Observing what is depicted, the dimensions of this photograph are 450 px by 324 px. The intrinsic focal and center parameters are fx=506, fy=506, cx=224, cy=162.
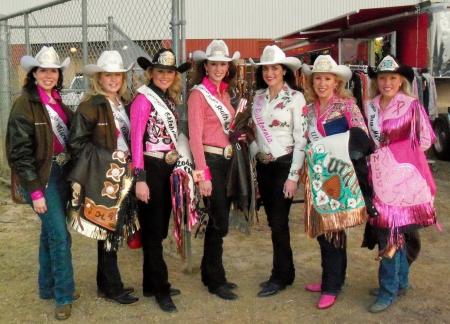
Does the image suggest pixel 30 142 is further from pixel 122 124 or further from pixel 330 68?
pixel 330 68

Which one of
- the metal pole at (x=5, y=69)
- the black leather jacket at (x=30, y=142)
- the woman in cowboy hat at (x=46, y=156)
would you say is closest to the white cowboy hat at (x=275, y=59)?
the woman in cowboy hat at (x=46, y=156)

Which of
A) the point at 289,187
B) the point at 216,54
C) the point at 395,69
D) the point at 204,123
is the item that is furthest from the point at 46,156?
the point at 395,69

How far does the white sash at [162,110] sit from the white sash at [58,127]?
2.01 feet

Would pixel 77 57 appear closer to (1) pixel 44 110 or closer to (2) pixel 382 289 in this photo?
(1) pixel 44 110

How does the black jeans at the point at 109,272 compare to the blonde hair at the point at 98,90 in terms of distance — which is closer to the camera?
the blonde hair at the point at 98,90

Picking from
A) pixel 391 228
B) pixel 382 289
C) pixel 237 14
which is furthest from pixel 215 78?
pixel 237 14

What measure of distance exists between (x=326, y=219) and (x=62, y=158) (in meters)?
1.96

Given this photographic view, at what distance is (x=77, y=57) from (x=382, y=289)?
5.56m

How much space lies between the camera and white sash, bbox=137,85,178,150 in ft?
12.1

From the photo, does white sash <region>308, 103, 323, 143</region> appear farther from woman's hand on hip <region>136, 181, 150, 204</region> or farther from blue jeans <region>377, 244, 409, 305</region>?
woman's hand on hip <region>136, 181, 150, 204</region>

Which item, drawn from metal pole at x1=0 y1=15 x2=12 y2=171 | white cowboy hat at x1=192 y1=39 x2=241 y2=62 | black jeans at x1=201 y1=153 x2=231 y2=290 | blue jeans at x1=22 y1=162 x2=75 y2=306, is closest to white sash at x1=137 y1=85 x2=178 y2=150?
black jeans at x1=201 y1=153 x2=231 y2=290

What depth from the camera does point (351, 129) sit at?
11.7 feet

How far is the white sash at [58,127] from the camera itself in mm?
3637

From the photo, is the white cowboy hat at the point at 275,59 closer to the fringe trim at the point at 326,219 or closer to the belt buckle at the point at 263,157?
the belt buckle at the point at 263,157
